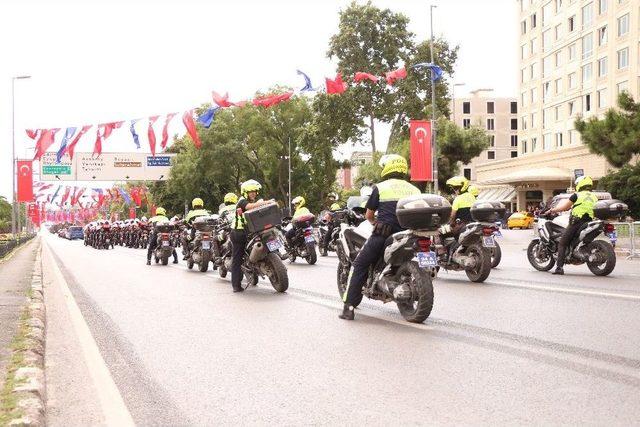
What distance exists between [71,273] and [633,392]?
1555 centimetres

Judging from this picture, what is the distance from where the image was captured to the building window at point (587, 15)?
57.5 m

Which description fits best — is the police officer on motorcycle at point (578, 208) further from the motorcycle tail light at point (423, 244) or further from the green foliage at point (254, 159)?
the green foliage at point (254, 159)

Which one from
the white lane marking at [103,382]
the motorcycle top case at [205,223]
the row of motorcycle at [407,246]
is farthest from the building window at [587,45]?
the white lane marking at [103,382]

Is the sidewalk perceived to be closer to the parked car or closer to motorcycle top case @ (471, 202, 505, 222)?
motorcycle top case @ (471, 202, 505, 222)

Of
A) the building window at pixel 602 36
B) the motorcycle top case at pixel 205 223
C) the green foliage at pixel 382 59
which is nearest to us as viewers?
the motorcycle top case at pixel 205 223

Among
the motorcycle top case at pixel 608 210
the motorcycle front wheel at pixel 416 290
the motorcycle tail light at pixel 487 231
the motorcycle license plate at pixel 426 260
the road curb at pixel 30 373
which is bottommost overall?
the road curb at pixel 30 373

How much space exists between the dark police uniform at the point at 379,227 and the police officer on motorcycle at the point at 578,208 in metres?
5.76

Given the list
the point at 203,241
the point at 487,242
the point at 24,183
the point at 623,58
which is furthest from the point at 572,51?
the point at 487,242

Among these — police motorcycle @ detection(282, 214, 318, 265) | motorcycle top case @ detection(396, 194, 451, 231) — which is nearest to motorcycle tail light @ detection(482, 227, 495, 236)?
motorcycle top case @ detection(396, 194, 451, 231)

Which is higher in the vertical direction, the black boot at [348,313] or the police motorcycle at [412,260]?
the police motorcycle at [412,260]

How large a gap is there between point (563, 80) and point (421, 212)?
58785 mm

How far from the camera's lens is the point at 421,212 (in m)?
7.61

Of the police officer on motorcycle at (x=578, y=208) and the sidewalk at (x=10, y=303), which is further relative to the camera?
the police officer on motorcycle at (x=578, y=208)

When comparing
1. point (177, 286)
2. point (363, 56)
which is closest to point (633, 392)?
point (177, 286)
